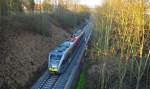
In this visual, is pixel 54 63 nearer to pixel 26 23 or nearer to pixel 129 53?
pixel 129 53

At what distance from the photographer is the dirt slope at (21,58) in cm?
2045

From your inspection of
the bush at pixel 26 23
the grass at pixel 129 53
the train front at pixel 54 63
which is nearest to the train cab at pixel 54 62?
the train front at pixel 54 63

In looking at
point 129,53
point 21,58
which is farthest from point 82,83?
point 21,58

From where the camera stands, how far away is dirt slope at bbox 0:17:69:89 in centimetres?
2045

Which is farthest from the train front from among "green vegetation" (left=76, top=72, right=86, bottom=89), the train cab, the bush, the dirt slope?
the bush

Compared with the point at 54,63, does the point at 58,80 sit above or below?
below

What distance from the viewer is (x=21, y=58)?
24.3 m

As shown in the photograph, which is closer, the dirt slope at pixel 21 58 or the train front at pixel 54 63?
the dirt slope at pixel 21 58

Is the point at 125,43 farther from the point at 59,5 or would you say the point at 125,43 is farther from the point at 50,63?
the point at 59,5

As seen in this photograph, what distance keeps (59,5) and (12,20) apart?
93.3 ft

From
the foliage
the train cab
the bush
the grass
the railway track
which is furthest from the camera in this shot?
the bush

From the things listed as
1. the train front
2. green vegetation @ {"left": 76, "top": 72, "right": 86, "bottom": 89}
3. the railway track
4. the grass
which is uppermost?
the grass

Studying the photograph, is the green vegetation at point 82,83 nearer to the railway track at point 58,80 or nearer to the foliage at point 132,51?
the railway track at point 58,80

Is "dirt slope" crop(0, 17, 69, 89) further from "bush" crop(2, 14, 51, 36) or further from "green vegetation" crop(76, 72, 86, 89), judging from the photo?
"green vegetation" crop(76, 72, 86, 89)
